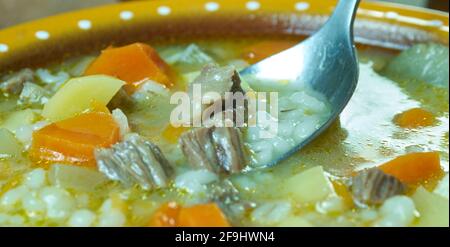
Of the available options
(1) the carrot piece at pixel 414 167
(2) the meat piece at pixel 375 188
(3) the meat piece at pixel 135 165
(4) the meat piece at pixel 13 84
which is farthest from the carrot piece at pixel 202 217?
(4) the meat piece at pixel 13 84

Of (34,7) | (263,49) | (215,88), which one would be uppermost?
(34,7)

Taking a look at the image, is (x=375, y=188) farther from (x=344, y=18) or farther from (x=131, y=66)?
(x=131, y=66)

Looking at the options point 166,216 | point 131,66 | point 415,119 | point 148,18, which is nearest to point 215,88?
point 131,66

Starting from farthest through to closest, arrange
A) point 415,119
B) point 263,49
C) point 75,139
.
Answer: point 263,49
point 415,119
point 75,139

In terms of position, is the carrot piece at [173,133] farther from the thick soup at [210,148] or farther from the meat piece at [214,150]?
the meat piece at [214,150]

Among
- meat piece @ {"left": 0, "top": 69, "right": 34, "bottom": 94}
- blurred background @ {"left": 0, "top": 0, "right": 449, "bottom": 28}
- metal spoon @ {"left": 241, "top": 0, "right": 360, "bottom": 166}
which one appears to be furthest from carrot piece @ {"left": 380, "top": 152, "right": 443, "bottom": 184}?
blurred background @ {"left": 0, "top": 0, "right": 449, "bottom": 28}

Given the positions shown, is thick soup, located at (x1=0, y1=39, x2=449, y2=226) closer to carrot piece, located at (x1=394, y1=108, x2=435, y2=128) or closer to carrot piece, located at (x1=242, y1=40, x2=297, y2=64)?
carrot piece, located at (x1=394, y1=108, x2=435, y2=128)
